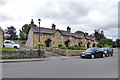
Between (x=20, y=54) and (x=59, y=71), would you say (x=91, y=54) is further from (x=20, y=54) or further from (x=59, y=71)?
(x=59, y=71)

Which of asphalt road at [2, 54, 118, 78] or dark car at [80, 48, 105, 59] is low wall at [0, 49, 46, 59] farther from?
dark car at [80, 48, 105, 59]

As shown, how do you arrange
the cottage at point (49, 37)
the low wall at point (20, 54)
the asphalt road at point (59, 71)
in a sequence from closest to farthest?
the asphalt road at point (59, 71)
the low wall at point (20, 54)
the cottage at point (49, 37)

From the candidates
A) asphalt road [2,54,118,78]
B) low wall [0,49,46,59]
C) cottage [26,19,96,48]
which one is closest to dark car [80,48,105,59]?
low wall [0,49,46,59]

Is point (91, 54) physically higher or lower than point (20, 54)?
lower

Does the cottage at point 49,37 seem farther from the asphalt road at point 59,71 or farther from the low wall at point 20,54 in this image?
the asphalt road at point 59,71

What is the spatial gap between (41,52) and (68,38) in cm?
2713

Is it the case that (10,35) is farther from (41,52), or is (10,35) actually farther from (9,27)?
(41,52)

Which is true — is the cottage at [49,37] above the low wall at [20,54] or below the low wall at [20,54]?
above

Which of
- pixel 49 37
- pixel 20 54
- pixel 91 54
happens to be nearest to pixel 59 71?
pixel 20 54

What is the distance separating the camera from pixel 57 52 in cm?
2303

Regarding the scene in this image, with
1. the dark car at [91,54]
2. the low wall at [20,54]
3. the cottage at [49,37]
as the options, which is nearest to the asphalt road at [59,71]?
the low wall at [20,54]

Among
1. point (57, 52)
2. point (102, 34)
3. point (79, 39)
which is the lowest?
point (57, 52)

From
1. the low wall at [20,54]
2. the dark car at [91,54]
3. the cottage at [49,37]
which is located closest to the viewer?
the low wall at [20,54]

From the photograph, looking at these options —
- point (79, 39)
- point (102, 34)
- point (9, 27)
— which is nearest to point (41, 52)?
point (79, 39)
